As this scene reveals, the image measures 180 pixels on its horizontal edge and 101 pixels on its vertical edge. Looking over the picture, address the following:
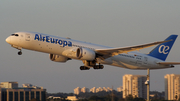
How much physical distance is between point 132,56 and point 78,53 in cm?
1216

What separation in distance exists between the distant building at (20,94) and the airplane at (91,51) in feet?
129

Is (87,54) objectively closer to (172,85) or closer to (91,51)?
(91,51)

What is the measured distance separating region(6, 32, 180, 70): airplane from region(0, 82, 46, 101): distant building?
39.3 m

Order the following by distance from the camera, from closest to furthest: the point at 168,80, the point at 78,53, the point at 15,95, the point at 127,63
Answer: the point at 78,53
the point at 127,63
the point at 15,95
the point at 168,80

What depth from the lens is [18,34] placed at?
170 feet

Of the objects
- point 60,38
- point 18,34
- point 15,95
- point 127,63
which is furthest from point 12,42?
point 15,95

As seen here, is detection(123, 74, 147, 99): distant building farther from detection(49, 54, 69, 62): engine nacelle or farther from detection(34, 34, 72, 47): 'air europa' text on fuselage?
detection(34, 34, 72, 47): 'air europa' text on fuselage

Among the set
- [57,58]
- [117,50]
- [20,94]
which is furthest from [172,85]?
[117,50]

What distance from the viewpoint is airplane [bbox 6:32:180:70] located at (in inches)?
2042

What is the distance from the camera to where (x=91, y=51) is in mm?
55719

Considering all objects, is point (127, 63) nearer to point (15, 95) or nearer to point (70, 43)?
point (70, 43)

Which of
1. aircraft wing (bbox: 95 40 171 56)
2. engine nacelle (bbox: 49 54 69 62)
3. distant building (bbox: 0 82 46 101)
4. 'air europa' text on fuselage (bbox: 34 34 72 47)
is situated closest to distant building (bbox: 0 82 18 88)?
distant building (bbox: 0 82 46 101)

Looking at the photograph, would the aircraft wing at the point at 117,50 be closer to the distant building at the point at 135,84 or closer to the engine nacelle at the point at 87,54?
the engine nacelle at the point at 87,54

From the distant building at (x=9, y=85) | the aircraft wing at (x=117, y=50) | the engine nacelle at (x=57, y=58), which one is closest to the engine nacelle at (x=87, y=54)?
the aircraft wing at (x=117, y=50)
